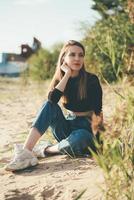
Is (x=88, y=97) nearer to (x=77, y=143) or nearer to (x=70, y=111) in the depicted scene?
(x=70, y=111)

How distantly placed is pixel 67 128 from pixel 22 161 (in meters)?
0.65

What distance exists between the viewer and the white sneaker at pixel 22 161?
4.27 meters

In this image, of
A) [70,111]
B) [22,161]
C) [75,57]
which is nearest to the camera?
[22,161]

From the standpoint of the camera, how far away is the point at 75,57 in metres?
4.58

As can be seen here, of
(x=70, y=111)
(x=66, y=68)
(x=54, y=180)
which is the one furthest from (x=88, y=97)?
(x=54, y=180)

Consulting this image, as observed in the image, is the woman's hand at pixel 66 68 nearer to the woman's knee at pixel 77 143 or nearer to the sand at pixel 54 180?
the woman's knee at pixel 77 143

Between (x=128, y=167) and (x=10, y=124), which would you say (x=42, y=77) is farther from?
(x=128, y=167)

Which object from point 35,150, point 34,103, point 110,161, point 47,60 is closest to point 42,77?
point 47,60

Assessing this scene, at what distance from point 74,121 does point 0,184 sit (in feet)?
3.32

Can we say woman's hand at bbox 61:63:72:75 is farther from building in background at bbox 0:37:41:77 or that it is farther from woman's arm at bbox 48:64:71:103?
building in background at bbox 0:37:41:77

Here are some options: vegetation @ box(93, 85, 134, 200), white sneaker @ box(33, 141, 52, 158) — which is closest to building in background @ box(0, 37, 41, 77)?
white sneaker @ box(33, 141, 52, 158)

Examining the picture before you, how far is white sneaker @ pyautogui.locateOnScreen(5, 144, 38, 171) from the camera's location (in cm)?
427

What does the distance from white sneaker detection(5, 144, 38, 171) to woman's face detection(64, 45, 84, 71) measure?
2.84 ft

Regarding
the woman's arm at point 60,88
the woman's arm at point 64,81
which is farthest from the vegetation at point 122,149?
the woman's arm at point 64,81
